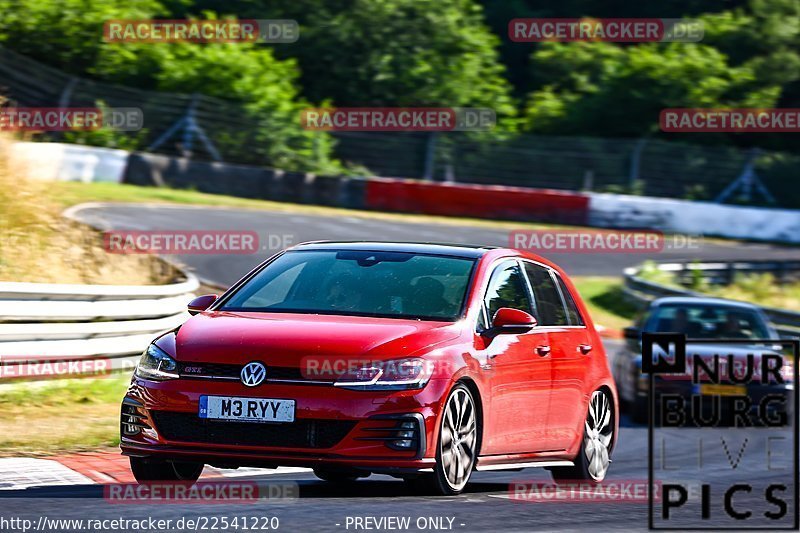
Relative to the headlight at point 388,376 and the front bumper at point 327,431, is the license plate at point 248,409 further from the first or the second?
the headlight at point 388,376

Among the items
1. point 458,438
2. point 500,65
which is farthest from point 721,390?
point 500,65

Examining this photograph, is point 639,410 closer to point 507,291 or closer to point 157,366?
point 507,291

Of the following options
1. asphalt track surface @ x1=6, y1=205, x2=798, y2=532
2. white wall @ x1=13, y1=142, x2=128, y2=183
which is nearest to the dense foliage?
white wall @ x1=13, y1=142, x2=128, y2=183

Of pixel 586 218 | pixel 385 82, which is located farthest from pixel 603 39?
pixel 586 218

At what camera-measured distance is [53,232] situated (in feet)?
55.9

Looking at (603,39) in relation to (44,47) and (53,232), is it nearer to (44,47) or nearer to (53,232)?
(44,47)

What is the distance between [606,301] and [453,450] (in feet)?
66.3

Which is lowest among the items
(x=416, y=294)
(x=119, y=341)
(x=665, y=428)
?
(x=665, y=428)

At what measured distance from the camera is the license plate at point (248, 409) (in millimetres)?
7449

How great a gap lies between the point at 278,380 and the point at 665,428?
863 centimetres

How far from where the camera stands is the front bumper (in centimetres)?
743

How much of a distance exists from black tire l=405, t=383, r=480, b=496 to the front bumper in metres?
0.12

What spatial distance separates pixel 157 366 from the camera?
7.81 m

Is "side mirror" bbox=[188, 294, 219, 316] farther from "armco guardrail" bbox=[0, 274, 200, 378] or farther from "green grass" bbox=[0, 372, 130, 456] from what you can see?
"armco guardrail" bbox=[0, 274, 200, 378]
